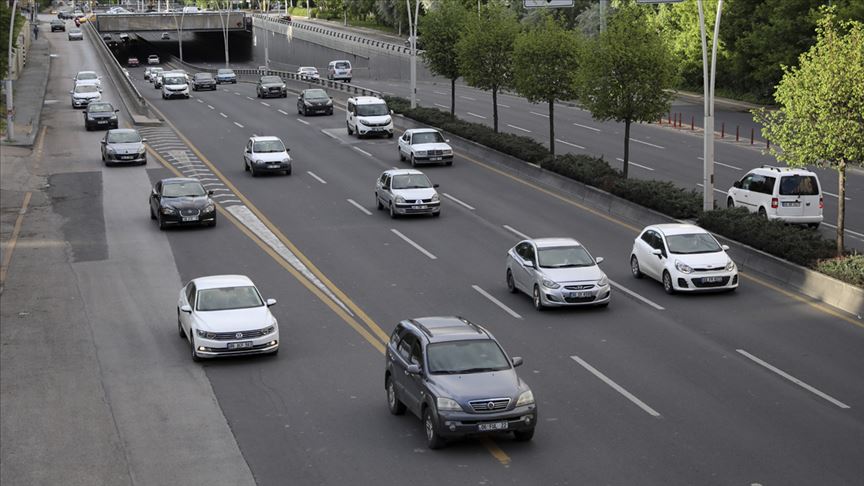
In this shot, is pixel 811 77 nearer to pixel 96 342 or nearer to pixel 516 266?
pixel 516 266

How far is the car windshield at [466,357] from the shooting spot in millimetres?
17094

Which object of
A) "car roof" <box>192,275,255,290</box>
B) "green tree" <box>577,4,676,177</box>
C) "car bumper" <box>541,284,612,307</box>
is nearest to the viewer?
"car roof" <box>192,275,255,290</box>

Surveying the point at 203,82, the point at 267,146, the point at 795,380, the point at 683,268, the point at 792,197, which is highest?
the point at 203,82

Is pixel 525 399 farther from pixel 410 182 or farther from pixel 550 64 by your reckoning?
pixel 550 64

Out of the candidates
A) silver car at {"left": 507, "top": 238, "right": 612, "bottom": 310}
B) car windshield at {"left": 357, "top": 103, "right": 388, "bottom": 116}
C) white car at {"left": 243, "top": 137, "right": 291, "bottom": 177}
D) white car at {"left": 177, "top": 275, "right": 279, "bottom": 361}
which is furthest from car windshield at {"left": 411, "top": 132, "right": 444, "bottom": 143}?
white car at {"left": 177, "top": 275, "right": 279, "bottom": 361}

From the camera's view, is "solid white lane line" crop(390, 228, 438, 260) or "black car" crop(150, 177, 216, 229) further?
"black car" crop(150, 177, 216, 229)

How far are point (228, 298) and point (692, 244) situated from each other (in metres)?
11.1

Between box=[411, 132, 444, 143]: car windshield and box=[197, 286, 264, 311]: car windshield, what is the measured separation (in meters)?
25.2

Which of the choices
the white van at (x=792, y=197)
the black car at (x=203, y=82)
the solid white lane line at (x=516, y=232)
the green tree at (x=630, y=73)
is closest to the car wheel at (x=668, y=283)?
the solid white lane line at (x=516, y=232)

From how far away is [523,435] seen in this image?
665 inches

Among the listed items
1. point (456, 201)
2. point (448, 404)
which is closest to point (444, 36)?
point (456, 201)

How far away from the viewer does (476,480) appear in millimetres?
15531

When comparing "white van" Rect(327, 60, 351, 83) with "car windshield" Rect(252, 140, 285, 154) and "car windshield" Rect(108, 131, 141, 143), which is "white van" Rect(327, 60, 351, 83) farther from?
"car windshield" Rect(252, 140, 285, 154)

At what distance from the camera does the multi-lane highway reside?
16484mm
